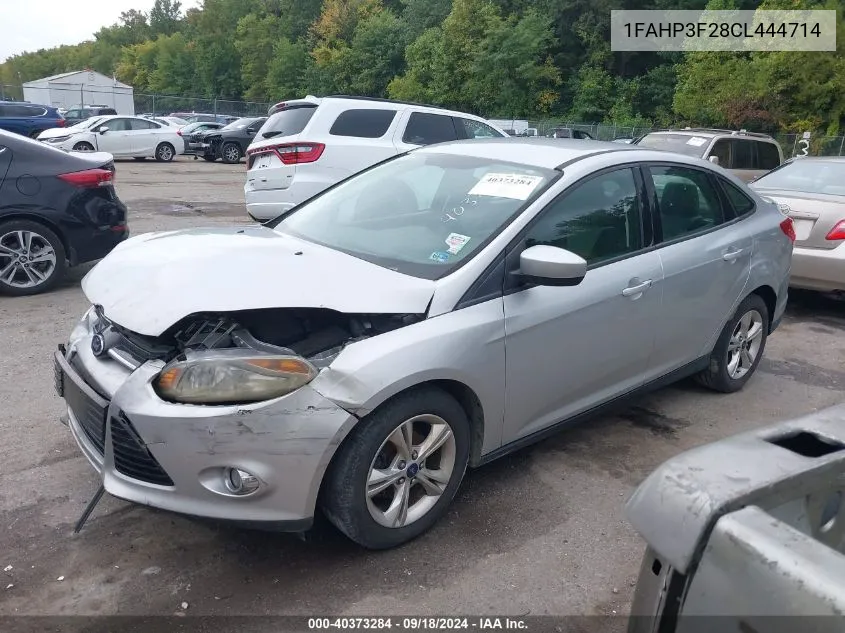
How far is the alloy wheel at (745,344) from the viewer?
15.6 feet

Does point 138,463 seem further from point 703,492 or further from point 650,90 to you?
point 650,90

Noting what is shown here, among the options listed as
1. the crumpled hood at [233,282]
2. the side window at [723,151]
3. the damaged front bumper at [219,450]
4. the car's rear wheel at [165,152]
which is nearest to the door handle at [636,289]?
the crumpled hood at [233,282]

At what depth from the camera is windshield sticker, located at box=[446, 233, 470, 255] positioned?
10.7 feet

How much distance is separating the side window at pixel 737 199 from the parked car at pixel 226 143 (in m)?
22.0

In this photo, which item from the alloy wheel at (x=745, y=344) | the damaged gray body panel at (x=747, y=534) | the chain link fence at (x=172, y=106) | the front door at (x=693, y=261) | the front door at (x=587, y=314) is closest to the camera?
the damaged gray body panel at (x=747, y=534)

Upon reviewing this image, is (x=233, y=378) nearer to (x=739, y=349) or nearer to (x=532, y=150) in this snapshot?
(x=532, y=150)

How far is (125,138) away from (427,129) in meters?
15.8

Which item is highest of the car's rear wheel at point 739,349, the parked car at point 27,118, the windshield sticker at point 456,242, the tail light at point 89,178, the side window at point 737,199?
the parked car at point 27,118

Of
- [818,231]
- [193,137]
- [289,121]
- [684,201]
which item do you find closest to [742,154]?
[818,231]

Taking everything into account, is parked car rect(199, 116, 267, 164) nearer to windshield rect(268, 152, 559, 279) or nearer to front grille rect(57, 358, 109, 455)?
windshield rect(268, 152, 559, 279)

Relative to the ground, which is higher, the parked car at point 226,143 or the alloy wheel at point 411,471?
the parked car at point 226,143

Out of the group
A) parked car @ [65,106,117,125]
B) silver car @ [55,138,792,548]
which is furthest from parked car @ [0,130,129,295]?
parked car @ [65,106,117,125]

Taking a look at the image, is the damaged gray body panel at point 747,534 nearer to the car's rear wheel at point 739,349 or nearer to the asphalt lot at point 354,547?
the asphalt lot at point 354,547

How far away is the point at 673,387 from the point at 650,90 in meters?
45.5
